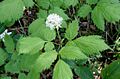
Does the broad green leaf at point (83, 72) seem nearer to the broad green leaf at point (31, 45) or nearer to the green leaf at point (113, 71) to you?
the green leaf at point (113, 71)

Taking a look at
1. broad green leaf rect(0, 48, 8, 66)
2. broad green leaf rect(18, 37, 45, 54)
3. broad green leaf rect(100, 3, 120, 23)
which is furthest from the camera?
Answer: broad green leaf rect(0, 48, 8, 66)

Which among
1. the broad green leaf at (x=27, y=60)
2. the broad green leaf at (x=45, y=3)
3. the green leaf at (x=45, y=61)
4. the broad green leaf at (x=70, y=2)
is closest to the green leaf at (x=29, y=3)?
the broad green leaf at (x=45, y=3)

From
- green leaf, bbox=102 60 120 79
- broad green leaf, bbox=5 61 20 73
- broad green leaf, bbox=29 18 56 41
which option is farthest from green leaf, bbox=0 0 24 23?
green leaf, bbox=102 60 120 79

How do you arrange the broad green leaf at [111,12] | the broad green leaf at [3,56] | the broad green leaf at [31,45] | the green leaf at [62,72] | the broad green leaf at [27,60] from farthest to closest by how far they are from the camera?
1. the broad green leaf at [3,56]
2. the broad green leaf at [27,60]
3. the broad green leaf at [111,12]
4. the broad green leaf at [31,45]
5. the green leaf at [62,72]

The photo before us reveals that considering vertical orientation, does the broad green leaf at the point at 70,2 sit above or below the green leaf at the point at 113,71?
above

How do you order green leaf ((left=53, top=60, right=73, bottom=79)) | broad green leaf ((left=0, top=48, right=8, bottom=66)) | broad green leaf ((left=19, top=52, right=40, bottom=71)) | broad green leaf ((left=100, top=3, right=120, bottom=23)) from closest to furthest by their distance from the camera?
green leaf ((left=53, top=60, right=73, bottom=79))
broad green leaf ((left=100, top=3, right=120, bottom=23))
broad green leaf ((left=19, top=52, right=40, bottom=71))
broad green leaf ((left=0, top=48, right=8, bottom=66))

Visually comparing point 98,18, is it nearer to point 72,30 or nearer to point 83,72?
point 72,30

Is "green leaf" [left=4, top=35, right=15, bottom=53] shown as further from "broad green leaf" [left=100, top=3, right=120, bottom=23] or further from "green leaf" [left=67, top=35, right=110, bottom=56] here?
"broad green leaf" [left=100, top=3, right=120, bottom=23]
